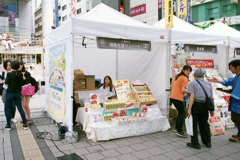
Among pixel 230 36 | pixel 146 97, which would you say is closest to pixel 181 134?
pixel 146 97

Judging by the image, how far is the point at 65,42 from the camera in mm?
4312

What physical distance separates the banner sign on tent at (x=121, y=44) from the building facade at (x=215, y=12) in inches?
A: 796

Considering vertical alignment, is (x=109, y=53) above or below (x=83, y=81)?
above

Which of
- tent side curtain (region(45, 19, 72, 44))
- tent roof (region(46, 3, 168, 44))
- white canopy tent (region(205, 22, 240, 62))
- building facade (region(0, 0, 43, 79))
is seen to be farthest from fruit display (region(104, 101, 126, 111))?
building facade (region(0, 0, 43, 79))

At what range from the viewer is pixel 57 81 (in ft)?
16.1

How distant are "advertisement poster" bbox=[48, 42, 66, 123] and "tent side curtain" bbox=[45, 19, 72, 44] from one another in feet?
0.62

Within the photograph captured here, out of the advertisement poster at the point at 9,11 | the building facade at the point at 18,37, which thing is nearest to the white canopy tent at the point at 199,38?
the building facade at the point at 18,37

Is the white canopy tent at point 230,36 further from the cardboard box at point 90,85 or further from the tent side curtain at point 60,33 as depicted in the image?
the tent side curtain at point 60,33

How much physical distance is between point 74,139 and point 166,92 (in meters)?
2.69

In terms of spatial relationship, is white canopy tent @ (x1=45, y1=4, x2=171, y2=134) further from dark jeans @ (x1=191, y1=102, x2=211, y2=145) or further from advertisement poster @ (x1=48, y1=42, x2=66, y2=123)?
dark jeans @ (x1=191, y1=102, x2=211, y2=145)

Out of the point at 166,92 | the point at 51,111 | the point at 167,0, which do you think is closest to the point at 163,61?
the point at 166,92

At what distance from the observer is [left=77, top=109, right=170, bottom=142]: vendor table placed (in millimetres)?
4141

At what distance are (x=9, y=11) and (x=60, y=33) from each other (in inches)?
849

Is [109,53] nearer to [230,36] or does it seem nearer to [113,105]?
[113,105]
